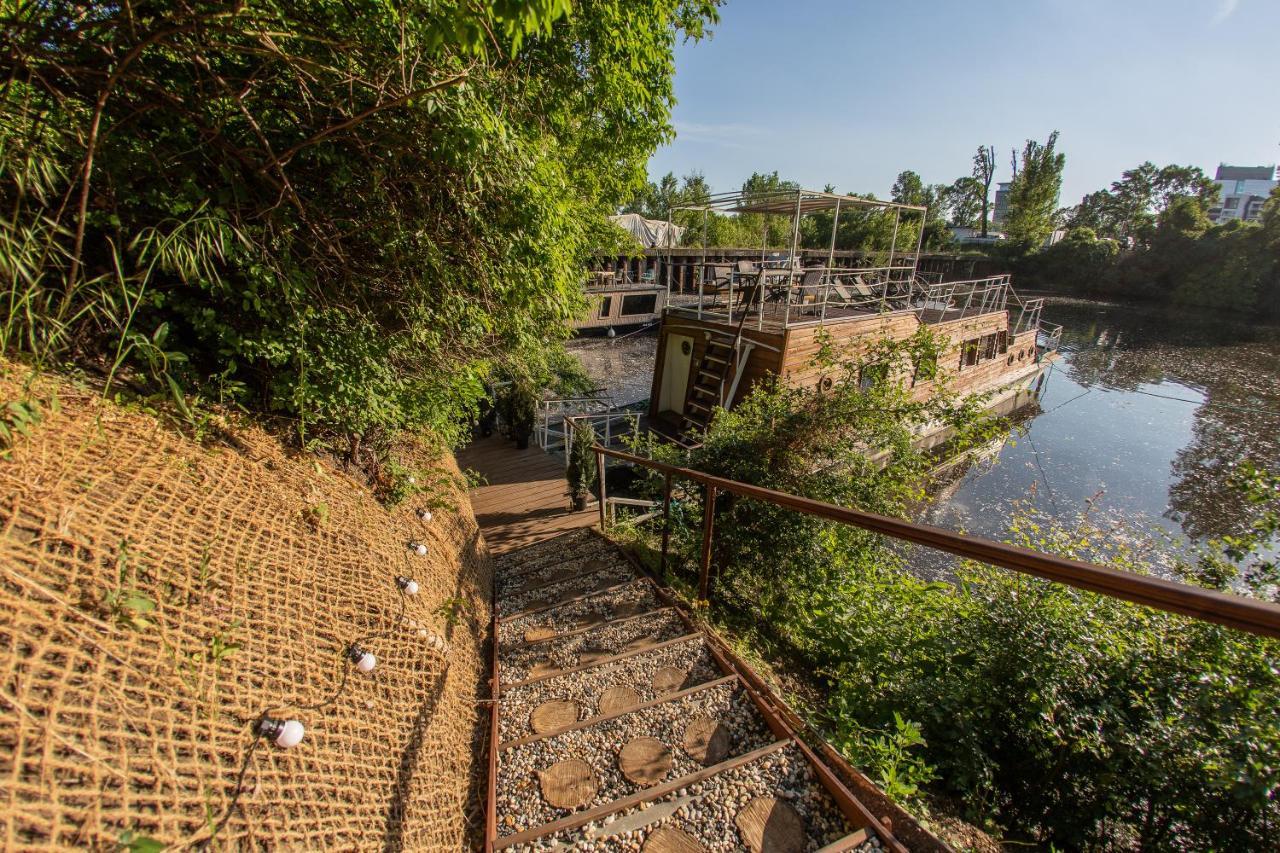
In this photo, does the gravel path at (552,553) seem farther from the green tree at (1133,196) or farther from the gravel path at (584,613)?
the green tree at (1133,196)

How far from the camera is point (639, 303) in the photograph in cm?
2241

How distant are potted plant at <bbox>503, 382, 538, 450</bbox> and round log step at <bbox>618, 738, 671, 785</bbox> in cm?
647

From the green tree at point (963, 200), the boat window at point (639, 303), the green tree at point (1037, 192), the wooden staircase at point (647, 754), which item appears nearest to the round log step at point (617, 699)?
the wooden staircase at point (647, 754)

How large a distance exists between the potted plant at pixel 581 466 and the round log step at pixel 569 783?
3.99 metres

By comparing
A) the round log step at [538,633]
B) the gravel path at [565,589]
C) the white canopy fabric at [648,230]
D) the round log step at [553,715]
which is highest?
the white canopy fabric at [648,230]

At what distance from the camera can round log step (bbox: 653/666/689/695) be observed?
2492mm

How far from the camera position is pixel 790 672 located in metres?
3.09

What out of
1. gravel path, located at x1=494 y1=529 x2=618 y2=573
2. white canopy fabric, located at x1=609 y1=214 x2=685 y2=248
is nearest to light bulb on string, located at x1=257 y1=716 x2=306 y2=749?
gravel path, located at x1=494 y1=529 x2=618 y2=573

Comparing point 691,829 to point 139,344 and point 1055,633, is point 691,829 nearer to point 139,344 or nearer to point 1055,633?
point 1055,633

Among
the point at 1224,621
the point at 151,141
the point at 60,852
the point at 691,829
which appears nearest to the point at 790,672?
the point at 691,829

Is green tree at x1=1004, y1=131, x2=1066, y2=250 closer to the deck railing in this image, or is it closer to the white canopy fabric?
the white canopy fabric

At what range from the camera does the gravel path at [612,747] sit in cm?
191

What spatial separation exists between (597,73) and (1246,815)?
7019 mm

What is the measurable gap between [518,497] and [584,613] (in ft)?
11.8
